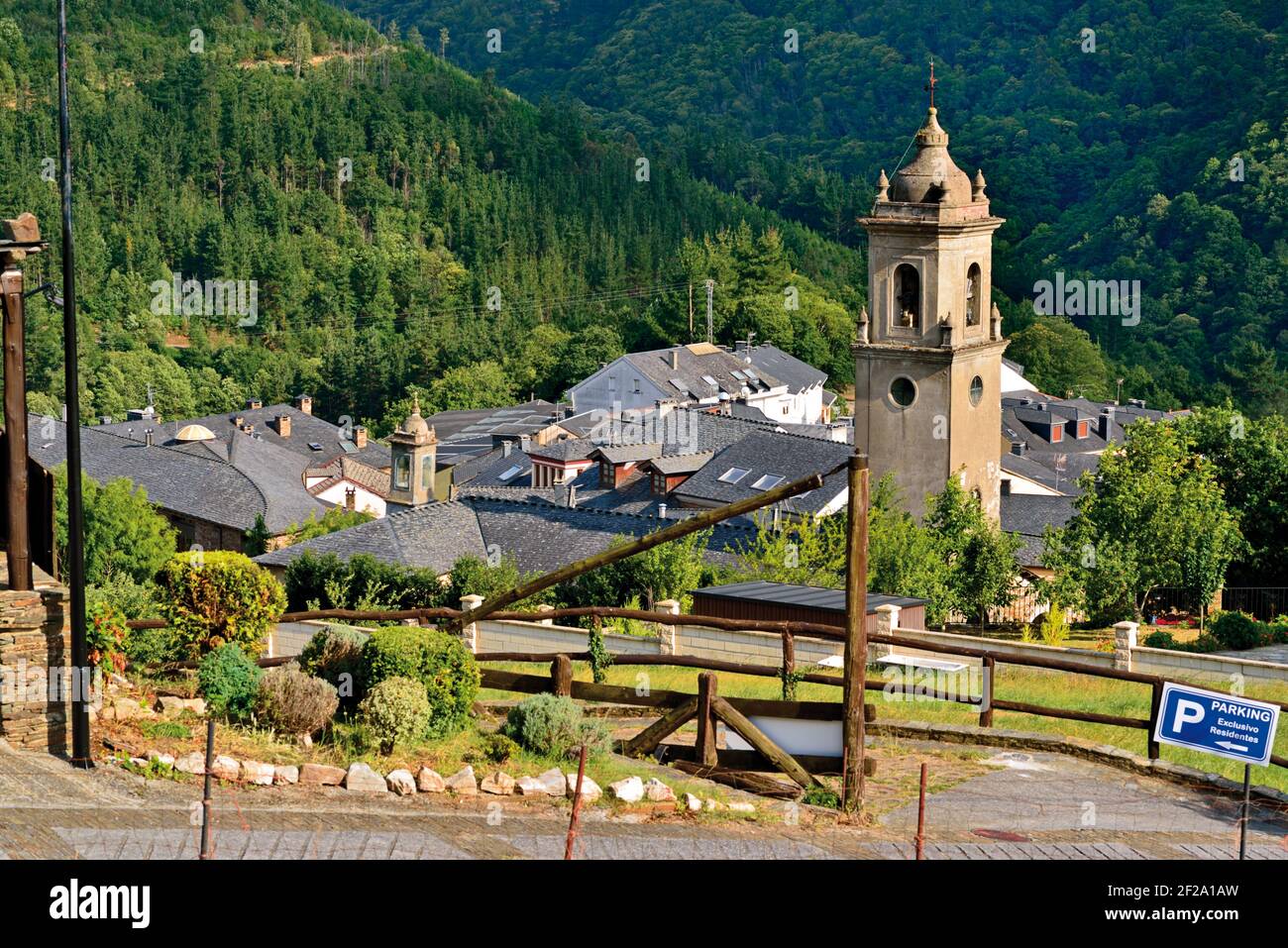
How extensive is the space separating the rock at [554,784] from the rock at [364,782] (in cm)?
136

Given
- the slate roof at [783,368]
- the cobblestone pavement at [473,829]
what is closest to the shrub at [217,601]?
the cobblestone pavement at [473,829]

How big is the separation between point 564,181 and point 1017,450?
253ft

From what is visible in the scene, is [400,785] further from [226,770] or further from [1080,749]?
[1080,749]

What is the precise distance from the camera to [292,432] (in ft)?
311

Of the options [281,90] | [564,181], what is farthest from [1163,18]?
[281,90]

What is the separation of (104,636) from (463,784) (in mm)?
4060

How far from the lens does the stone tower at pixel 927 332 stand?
55406mm

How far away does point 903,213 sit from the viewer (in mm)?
55500

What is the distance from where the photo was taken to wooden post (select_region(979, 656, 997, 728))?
64.1ft

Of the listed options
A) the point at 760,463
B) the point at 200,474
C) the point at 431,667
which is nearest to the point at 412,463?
the point at 760,463

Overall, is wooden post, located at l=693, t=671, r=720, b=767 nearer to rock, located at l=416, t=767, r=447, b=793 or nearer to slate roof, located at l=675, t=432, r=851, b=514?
rock, located at l=416, t=767, r=447, b=793

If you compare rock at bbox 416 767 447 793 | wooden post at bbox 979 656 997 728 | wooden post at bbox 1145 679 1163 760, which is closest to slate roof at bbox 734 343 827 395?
wooden post at bbox 979 656 997 728

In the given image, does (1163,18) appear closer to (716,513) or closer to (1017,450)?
(1017,450)

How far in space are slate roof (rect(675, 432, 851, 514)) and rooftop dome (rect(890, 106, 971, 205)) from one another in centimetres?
892
